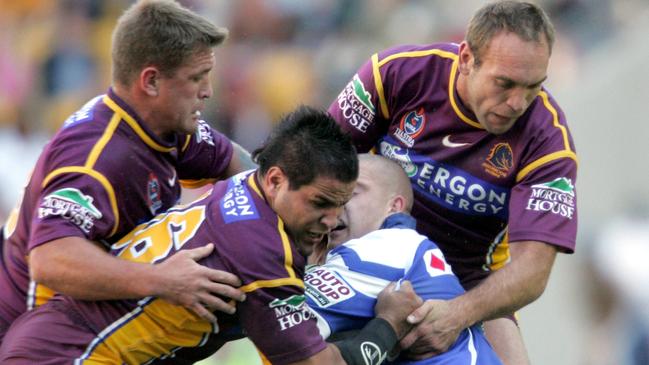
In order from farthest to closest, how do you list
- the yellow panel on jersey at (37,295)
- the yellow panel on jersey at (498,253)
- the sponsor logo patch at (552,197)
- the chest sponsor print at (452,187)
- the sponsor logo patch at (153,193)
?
the yellow panel on jersey at (498,253)
the chest sponsor print at (452,187)
the sponsor logo patch at (552,197)
the sponsor logo patch at (153,193)
the yellow panel on jersey at (37,295)

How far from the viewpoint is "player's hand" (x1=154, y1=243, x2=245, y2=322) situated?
555 centimetres

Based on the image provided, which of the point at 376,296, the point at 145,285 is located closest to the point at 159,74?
the point at 145,285

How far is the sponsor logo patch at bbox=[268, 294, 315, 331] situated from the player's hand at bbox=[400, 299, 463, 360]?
1.96 ft

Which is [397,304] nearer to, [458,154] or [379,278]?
[379,278]

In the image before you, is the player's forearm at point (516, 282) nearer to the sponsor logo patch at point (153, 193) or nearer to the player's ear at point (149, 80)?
the sponsor logo patch at point (153, 193)

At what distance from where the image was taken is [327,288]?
19.7 feet

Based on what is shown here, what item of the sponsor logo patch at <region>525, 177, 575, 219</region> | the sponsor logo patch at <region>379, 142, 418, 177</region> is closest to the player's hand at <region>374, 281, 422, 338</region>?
the sponsor logo patch at <region>525, 177, 575, 219</region>

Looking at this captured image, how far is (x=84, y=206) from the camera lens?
5.70 m

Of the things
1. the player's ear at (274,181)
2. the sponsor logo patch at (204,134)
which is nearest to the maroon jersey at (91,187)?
the sponsor logo patch at (204,134)

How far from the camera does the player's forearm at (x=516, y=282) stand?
20.9 ft

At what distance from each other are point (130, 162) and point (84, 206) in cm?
32

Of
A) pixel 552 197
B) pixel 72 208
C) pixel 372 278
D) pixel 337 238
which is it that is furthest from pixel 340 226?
pixel 72 208

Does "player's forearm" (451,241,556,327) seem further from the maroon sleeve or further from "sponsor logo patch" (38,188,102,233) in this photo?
"sponsor logo patch" (38,188,102,233)

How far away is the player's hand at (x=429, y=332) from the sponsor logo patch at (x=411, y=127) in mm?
1091
